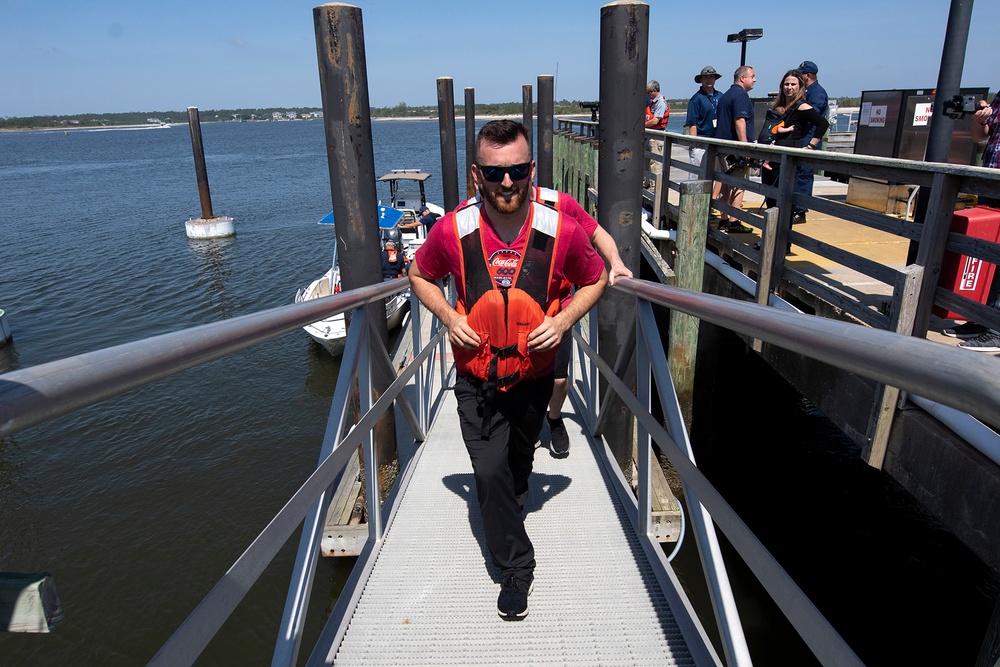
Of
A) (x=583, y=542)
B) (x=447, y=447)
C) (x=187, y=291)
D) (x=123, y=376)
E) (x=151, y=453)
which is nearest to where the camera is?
(x=123, y=376)

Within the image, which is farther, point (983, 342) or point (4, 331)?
point (4, 331)

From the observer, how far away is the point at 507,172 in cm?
227

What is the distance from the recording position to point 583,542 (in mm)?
2922

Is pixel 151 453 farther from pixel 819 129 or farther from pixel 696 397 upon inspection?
pixel 819 129

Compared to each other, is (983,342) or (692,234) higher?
(692,234)

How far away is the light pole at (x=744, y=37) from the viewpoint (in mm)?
13000

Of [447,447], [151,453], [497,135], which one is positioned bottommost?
[151,453]

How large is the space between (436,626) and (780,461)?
19.3 ft

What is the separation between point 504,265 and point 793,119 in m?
5.80

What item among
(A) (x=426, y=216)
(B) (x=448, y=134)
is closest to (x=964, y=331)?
(B) (x=448, y=134)

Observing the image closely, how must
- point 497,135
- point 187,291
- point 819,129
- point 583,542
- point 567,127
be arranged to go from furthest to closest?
point 567,127, point 187,291, point 819,129, point 583,542, point 497,135

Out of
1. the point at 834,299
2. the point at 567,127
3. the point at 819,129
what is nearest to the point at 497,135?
the point at 834,299

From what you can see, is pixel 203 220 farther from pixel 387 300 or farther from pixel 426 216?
pixel 387 300

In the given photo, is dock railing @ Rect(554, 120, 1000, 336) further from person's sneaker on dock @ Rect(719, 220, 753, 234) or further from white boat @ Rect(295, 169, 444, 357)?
white boat @ Rect(295, 169, 444, 357)
